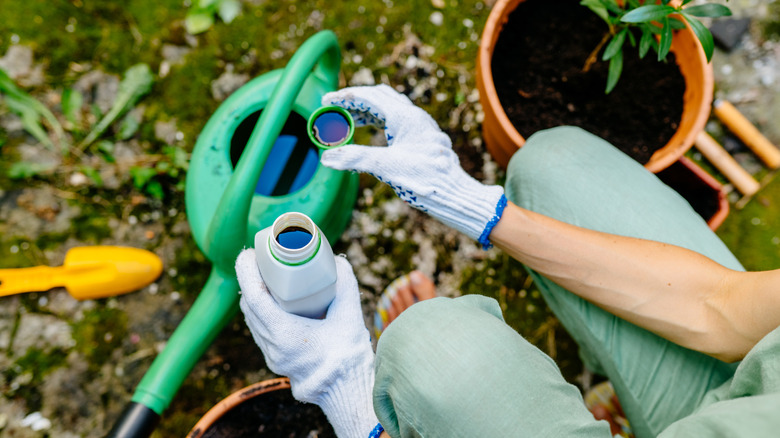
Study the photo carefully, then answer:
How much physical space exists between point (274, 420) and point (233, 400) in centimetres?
12

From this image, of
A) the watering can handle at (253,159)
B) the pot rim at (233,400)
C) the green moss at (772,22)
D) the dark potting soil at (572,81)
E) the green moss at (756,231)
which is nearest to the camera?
the watering can handle at (253,159)

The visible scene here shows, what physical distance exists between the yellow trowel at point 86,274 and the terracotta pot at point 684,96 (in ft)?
3.46

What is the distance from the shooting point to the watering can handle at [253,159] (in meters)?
0.87

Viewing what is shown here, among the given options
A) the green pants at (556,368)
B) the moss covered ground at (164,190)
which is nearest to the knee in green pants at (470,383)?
the green pants at (556,368)

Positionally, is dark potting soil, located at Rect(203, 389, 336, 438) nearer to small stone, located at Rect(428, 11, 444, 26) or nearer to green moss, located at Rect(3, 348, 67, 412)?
green moss, located at Rect(3, 348, 67, 412)

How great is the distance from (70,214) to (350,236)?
2.79ft

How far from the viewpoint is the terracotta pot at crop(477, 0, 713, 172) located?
1.18 m

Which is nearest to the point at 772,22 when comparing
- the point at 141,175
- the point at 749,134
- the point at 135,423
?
the point at 749,134

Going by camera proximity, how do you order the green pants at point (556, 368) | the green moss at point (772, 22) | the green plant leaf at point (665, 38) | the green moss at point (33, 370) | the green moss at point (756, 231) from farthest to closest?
the green moss at point (772, 22), the green moss at point (756, 231), the green moss at point (33, 370), the green plant leaf at point (665, 38), the green pants at point (556, 368)

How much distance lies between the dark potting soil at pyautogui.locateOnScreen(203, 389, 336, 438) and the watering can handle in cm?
43

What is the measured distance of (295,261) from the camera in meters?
0.80

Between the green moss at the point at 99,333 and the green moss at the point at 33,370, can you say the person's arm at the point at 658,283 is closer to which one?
the green moss at the point at 99,333

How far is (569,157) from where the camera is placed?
3.48 ft

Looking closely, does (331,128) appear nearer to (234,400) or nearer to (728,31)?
(234,400)
